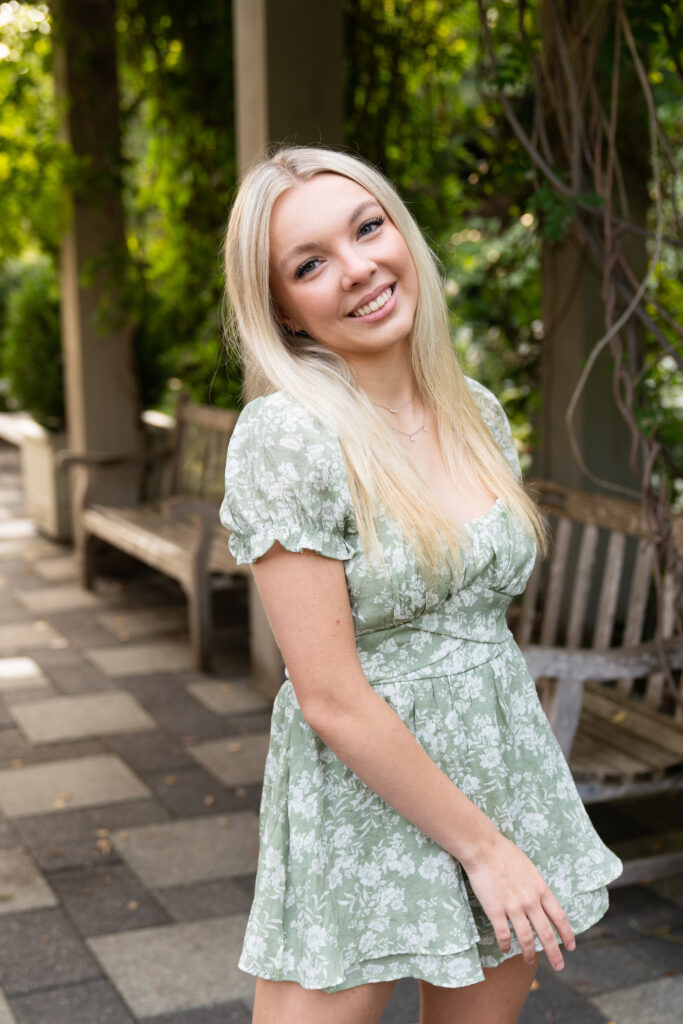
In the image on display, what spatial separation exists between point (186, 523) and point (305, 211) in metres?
4.65

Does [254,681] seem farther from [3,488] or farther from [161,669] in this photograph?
Answer: [3,488]

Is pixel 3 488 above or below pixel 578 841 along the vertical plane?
below

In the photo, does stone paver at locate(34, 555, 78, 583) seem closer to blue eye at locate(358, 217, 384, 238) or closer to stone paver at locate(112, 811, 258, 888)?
stone paver at locate(112, 811, 258, 888)

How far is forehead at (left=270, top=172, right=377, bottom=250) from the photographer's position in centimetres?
144

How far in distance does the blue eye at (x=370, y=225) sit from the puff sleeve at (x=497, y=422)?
31cm

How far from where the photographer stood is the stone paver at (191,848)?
3.24m

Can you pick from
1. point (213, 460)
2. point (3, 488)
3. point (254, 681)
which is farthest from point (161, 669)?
point (3, 488)

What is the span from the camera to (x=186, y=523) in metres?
6.02

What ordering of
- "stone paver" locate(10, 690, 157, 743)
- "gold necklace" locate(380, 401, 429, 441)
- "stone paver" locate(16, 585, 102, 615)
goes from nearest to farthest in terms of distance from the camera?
1. "gold necklace" locate(380, 401, 429, 441)
2. "stone paver" locate(10, 690, 157, 743)
3. "stone paver" locate(16, 585, 102, 615)

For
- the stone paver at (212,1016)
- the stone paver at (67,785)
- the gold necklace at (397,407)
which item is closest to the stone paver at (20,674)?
the stone paver at (67,785)

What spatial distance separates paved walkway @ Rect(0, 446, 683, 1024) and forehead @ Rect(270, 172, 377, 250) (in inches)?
71.7

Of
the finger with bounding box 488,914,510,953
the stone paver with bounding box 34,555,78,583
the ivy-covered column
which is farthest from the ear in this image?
the stone paver with bounding box 34,555,78,583

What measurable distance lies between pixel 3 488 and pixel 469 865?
915cm

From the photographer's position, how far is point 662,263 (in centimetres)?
420
